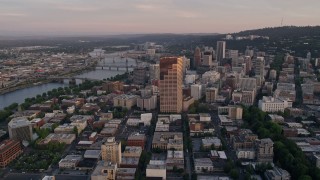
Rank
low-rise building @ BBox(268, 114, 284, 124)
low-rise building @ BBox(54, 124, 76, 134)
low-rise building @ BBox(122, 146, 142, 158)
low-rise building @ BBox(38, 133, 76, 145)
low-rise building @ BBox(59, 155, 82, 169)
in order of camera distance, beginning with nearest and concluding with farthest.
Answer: low-rise building @ BBox(59, 155, 82, 169) < low-rise building @ BBox(122, 146, 142, 158) < low-rise building @ BBox(38, 133, 76, 145) < low-rise building @ BBox(54, 124, 76, 134) < low-rise building @ BBox(268, 114, 284, 124)

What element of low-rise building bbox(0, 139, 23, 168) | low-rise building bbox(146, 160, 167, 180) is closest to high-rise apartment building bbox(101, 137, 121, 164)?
low-rise building bbox(146, 160, 167, 180)

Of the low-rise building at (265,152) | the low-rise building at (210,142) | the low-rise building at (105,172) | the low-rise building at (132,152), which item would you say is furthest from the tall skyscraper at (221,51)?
the low-rise building at (105,172)

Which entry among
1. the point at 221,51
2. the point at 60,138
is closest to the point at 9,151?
the point at 60,138

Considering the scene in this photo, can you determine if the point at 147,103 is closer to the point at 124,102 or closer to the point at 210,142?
the point at 124,102

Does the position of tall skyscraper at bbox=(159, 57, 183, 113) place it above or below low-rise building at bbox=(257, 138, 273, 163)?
above

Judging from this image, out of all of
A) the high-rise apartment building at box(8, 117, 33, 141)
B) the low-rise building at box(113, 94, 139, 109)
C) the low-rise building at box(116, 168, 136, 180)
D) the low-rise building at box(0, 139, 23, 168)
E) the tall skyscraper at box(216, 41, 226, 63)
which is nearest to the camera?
the low-rise building at box(116, 168, 136, 180)

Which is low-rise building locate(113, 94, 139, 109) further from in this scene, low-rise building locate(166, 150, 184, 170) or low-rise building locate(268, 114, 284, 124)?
low-rise building locate(166, 150, 184, 170)

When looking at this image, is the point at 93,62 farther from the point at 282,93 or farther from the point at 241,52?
the point at 282,93

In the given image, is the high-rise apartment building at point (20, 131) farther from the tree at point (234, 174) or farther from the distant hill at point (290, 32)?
the distant hill at point (290, 32)

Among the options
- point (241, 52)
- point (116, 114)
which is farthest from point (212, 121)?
point (241, 52)
